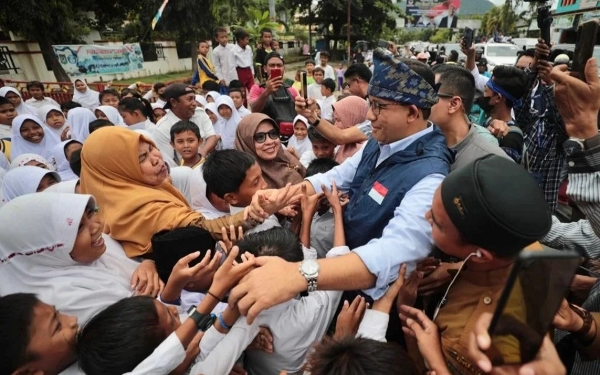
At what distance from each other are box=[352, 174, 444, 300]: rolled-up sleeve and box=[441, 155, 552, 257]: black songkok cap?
298 millimetres

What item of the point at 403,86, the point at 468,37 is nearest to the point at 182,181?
the point at 403,86

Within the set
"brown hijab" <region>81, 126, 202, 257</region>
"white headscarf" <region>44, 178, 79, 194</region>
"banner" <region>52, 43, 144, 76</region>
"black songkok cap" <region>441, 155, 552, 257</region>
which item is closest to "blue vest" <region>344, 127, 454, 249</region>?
"black songkok cap" <region>441, 155, 552, 257</region>

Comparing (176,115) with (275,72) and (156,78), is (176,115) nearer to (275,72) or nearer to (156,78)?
(275,72)

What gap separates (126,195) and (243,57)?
7.14 metres

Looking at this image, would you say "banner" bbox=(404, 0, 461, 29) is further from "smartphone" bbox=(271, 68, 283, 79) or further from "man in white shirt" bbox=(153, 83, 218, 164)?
"man in white shirt" bbox=(153, 83, 218, 164)

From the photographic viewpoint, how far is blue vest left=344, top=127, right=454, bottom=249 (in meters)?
1.54

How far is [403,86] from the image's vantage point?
1.60m

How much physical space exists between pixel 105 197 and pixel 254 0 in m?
32.6

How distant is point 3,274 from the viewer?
172 centimetres

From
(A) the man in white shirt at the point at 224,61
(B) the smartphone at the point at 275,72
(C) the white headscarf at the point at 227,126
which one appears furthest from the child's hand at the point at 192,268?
(A) the man in white shirt at the point at 224,61

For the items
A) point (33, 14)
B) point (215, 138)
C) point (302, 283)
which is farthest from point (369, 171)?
point (33, 14)

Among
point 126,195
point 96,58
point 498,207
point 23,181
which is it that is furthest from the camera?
point 96,58

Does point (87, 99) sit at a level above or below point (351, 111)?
below

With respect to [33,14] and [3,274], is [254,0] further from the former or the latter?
[3,274]
